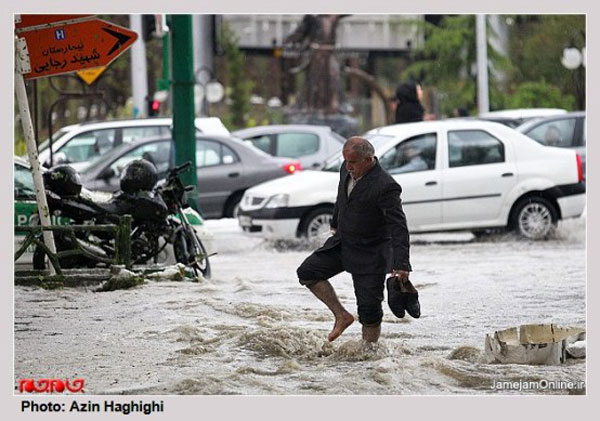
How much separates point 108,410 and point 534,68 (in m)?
28.8

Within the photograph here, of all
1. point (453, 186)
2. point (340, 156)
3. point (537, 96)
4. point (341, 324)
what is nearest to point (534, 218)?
point (453, 186)

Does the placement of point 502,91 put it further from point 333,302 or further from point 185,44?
point 333,302

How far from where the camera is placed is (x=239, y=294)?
41.0ft

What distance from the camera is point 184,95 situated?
14.6 m

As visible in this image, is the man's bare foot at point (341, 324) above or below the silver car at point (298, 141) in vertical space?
below

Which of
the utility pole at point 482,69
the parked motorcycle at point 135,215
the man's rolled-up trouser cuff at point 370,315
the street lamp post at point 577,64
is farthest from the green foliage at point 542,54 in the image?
the man's rolled-up trouser cuff at point 370,315

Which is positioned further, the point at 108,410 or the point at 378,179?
the point at 378,179

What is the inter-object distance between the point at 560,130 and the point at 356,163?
12.7 m

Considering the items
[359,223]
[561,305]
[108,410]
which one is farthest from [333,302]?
[561,305]

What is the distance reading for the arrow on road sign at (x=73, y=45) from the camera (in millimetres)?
11625

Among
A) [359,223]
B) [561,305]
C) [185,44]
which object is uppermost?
[185,44]

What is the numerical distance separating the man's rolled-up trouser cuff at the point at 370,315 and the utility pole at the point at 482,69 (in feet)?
76.8

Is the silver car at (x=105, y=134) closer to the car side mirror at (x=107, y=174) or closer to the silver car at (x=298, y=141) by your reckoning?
the silver car at (x=298, y=141)

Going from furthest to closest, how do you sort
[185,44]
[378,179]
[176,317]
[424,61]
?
[424,61], [185,44], [176,317], [378,179]
